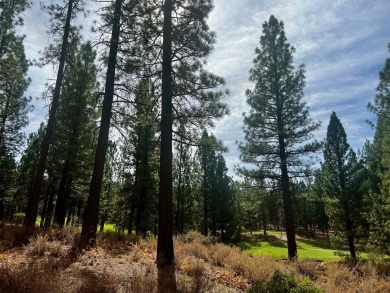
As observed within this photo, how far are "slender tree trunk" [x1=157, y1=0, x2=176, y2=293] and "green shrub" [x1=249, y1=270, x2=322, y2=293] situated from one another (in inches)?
92.4

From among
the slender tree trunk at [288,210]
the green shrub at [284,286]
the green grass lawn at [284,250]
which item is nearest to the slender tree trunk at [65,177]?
the green grass lawn at [284,250]

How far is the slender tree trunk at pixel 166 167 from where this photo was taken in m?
7.61

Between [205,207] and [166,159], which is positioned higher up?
[166,159]

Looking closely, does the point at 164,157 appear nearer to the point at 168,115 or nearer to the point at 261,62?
the point at 168,115

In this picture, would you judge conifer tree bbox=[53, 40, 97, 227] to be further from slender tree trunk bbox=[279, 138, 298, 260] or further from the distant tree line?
slender tree trunk bbox=[279, 138, 298, 260]

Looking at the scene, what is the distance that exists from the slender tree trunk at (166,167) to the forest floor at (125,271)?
36cm

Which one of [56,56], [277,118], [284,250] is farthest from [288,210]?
[284,250]

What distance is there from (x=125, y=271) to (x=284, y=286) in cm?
356

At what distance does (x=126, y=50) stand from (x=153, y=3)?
200 centimetres

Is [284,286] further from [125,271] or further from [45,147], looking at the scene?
[45,147]

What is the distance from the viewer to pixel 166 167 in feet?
27.5

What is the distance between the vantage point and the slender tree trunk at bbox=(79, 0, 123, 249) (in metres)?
9.26

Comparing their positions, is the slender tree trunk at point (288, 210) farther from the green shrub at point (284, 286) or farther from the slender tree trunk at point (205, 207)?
the slender tree trunk at point (205, 207)

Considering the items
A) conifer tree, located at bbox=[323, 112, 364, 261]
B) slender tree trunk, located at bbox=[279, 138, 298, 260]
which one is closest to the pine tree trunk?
conifer tree, located at bbox=[323, 112, 364, 261]
